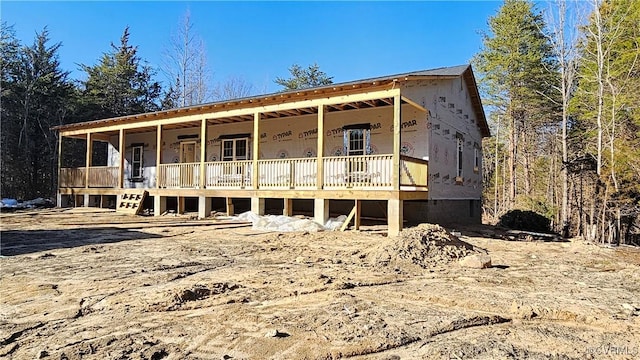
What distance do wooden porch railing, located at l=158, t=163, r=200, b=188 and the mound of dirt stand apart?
949 cm

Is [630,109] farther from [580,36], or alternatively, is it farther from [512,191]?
[512,191]

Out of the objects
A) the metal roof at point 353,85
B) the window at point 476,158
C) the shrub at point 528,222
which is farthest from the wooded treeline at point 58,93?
the shrub at point 528,222

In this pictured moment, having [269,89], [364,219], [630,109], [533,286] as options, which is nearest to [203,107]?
[364,219]

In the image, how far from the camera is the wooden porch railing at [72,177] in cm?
1814

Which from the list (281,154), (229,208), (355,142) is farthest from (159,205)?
(355,142)

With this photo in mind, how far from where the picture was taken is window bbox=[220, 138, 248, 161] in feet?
53.7

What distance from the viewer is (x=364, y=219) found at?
1322 cm

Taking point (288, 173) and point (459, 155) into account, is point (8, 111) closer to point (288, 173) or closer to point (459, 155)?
point (288, 173)

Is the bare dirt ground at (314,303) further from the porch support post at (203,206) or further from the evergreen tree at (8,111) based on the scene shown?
the evergreen tree at (8,111)

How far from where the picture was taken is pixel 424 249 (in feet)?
22.4

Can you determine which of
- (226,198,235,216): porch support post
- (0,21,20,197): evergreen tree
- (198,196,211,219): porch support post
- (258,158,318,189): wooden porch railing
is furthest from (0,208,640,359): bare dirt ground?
(0,21,20,197): evergreen tree

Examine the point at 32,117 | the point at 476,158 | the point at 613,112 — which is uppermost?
the point at 32,117

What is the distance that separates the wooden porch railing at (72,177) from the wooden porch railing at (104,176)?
0.68 meters

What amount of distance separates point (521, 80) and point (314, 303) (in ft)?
77.0
